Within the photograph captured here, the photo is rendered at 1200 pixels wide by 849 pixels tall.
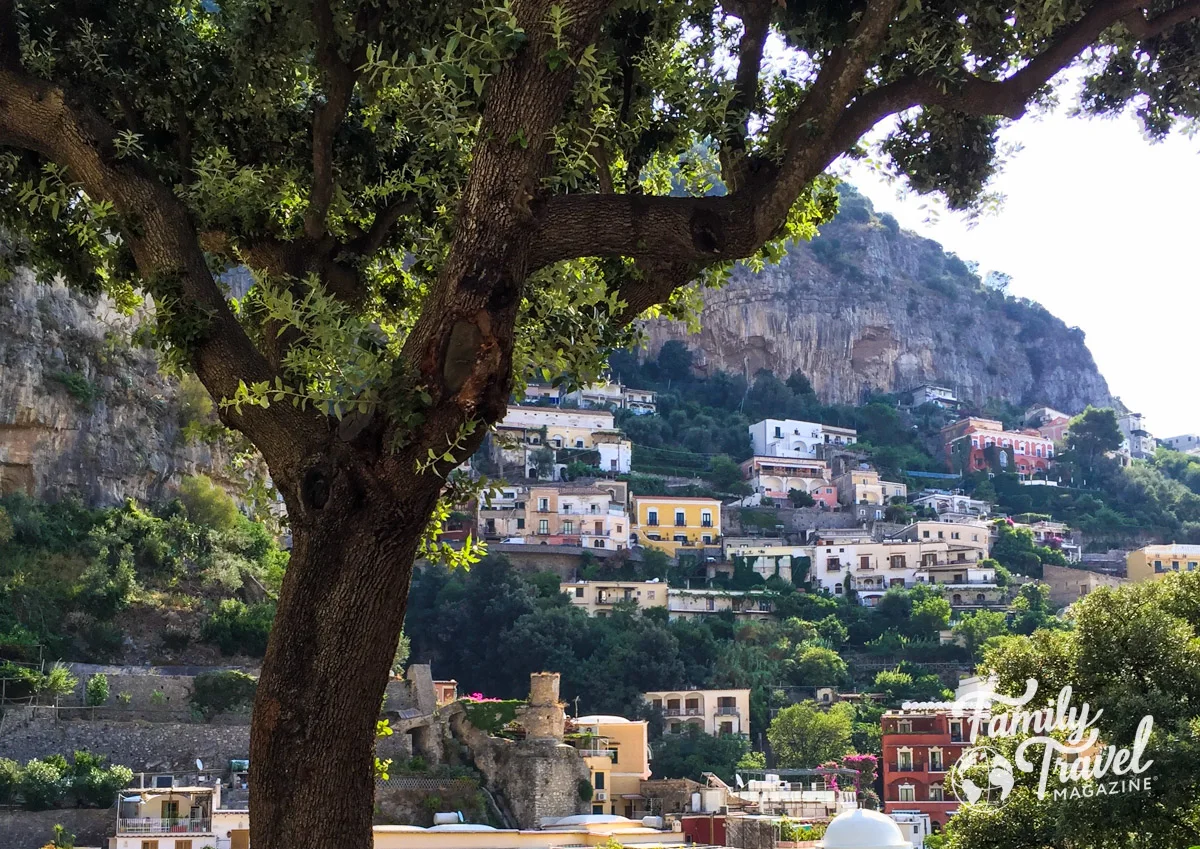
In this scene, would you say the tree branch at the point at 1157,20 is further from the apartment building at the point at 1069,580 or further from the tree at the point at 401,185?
the apartment building at the point at 1069,580

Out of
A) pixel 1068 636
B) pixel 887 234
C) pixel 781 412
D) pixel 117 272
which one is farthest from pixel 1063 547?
pixel 117 272

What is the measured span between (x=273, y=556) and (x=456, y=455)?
40397 mm

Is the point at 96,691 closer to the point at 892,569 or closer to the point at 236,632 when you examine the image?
the point at 236,632

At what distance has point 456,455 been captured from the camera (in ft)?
12.3

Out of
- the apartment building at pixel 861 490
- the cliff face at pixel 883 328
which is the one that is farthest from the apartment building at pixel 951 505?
the cliff face at pixel 883 328

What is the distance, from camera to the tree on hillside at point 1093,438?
93375mm

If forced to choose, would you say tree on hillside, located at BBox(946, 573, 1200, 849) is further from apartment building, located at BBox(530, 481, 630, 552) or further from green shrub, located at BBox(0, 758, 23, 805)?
apartment building, located at BBox(530, 481, 630, 552)

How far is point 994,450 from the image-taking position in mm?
91938

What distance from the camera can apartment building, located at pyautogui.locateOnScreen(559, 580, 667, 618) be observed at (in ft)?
192

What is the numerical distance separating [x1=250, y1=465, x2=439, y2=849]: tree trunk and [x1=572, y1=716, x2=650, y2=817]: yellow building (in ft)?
108

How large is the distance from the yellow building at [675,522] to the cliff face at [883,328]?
77.1 feet

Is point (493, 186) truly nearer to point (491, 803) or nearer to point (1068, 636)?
point (1068, 636)

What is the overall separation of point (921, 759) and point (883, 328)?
228 feet

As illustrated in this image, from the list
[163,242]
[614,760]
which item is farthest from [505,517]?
[163,242]
